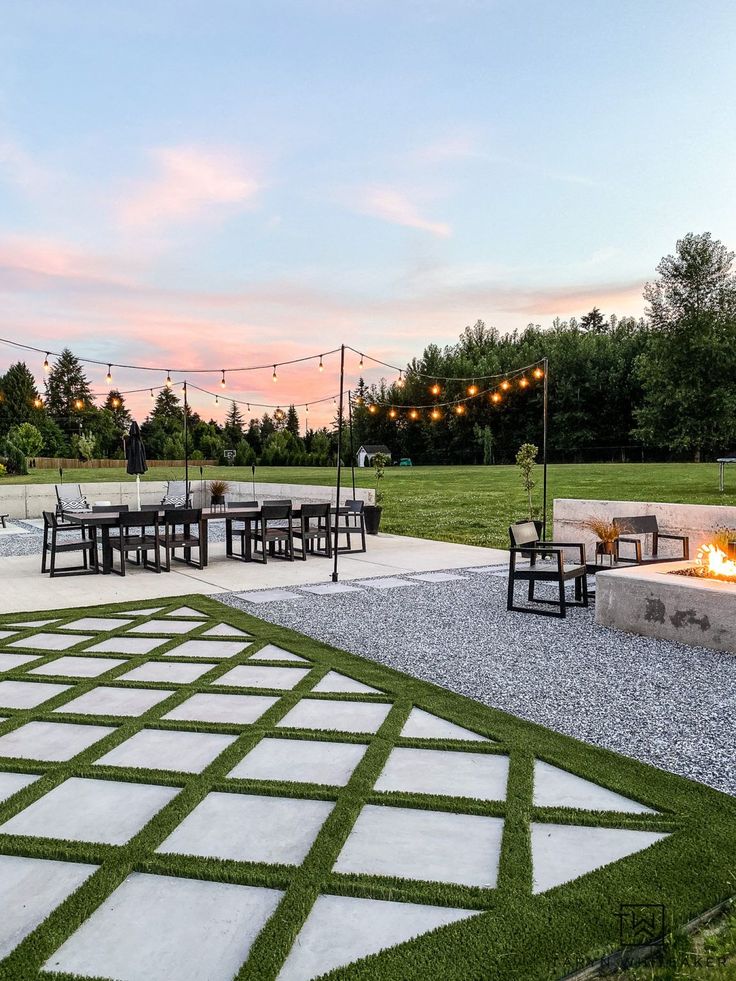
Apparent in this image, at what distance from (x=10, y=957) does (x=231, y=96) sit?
41.1 feet

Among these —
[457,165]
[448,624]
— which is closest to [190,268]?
[457,165]

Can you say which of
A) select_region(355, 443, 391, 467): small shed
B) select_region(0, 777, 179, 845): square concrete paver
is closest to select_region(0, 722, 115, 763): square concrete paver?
select_region(0, 777, 179, 845): square concrete paver

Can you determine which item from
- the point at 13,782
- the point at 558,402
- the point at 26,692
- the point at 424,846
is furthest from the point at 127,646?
the point at 558,402

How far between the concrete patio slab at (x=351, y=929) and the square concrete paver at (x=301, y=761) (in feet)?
2.43

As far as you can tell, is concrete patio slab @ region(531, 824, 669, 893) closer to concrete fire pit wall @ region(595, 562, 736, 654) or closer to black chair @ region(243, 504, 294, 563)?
concrete fire pit wall @ region(595, 562, 736, 654)

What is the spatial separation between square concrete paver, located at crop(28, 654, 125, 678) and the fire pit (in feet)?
11.8

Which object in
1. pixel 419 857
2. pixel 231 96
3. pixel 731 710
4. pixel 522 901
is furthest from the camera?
pixel 231 96

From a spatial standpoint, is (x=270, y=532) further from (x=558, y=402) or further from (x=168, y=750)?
(x=558, y=402)

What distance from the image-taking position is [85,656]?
430cm

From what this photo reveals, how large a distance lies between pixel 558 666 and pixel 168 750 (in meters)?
2.44

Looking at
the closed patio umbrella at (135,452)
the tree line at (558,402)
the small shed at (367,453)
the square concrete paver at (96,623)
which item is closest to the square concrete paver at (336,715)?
the square concrete paver at (96,623)

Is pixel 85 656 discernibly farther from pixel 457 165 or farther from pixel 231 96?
pixel 457 165

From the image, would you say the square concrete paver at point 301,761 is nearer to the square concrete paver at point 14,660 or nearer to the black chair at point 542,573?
the square concrete paver at point 14,660

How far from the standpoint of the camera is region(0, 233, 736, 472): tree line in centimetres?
1967
